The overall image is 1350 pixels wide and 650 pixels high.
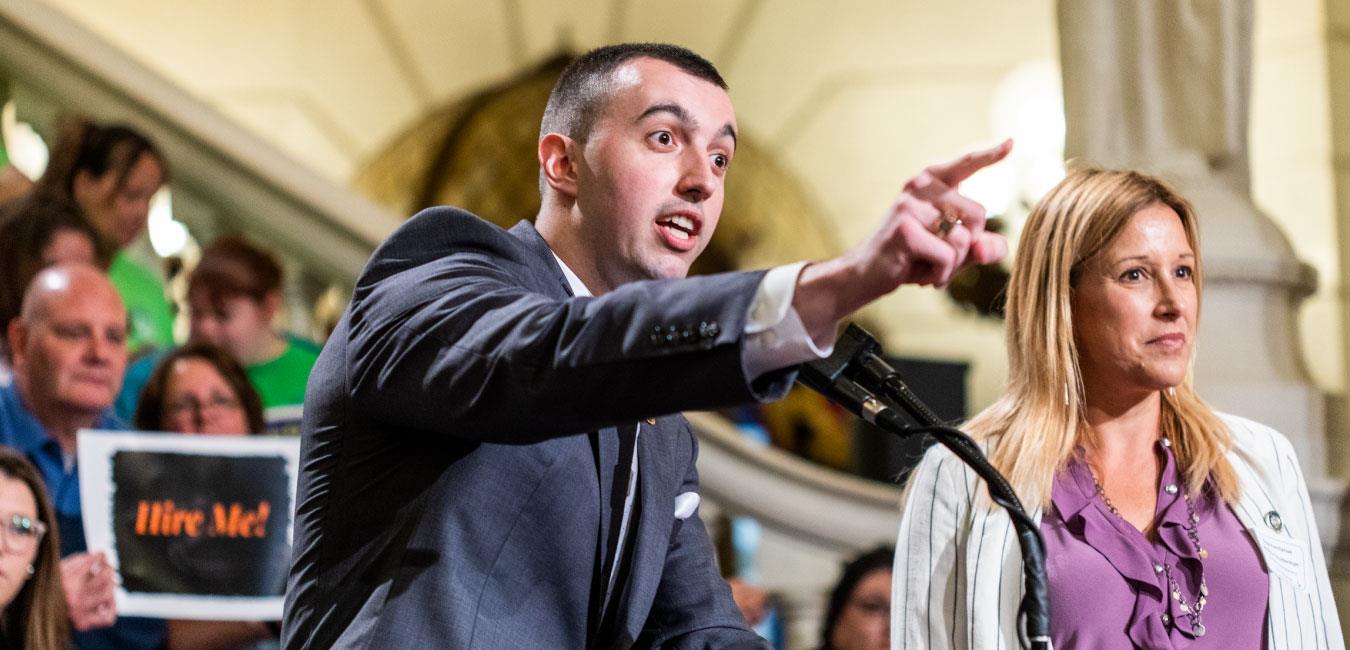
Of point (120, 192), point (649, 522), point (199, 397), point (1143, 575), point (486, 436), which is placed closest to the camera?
point (486, 436)

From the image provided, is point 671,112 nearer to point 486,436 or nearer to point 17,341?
point 486,436

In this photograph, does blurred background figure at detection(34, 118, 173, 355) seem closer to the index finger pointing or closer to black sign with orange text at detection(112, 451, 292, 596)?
black sign with orange text at detection(112, 451, 292, 596)

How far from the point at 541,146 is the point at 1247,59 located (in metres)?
2.35

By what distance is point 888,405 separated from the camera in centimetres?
149

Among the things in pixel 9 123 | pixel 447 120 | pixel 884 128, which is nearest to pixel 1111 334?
pixel 9 123

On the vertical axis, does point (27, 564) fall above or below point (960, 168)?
below

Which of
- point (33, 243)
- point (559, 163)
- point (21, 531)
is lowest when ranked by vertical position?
point (21, 531)

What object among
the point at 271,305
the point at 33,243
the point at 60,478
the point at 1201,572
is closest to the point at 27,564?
the point at 60,478

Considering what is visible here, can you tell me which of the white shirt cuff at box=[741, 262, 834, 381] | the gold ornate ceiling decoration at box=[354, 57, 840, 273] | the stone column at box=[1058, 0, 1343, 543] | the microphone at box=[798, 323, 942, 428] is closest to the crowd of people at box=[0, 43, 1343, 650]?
the white shirt cuff at box=[741, 262, 834, 381]

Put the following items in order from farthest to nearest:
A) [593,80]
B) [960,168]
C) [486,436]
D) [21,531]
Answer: [21,531] < [593,80] < [486,436] < [960,168]

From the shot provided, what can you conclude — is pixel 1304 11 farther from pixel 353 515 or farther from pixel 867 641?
pixel 353 515

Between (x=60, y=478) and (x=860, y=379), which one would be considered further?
(x=60, y=478)

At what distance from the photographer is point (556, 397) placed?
4.43ft

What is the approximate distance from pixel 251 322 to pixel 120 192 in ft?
1.44
